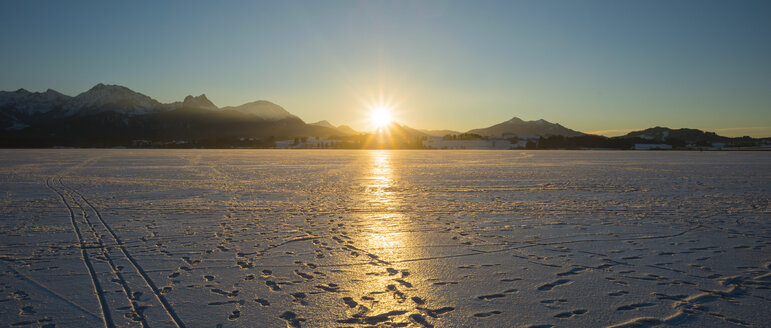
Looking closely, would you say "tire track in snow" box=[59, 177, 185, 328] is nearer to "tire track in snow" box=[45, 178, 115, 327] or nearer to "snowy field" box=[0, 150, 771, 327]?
"snowy field" box=[0, 150, 771, 327]

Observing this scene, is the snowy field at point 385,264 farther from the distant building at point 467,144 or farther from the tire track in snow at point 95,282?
the distant building at point 467,144

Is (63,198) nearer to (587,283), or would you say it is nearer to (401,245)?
(401,245)

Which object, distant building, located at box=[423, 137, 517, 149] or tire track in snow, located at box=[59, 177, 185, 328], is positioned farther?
distant building, located at box=[423, 137, 517, 149]

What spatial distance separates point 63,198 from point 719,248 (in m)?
18.9

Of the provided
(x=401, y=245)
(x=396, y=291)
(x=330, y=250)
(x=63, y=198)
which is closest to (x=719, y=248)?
(x=401, y=245)

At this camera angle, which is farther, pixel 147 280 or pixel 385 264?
pixel 385 264

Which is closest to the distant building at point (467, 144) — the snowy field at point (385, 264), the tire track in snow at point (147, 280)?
the snowy field at point (385, 264)

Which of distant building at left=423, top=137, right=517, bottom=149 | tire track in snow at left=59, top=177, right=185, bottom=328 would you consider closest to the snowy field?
tire track in snow at left=59, top=177, right=185, bottom=328

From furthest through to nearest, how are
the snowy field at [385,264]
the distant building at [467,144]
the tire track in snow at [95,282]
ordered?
1. the distant building at [467,144]
2. the snowy field at [385,264]
3. the tire track in snow at [95,282]

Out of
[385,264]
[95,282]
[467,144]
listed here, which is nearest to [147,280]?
[95,282]

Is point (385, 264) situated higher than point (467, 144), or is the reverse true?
point (467, 144)

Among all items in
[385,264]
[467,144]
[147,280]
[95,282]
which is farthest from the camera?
[467,144]

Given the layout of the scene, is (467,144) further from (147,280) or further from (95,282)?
(95,282)

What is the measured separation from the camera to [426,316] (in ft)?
15.2
